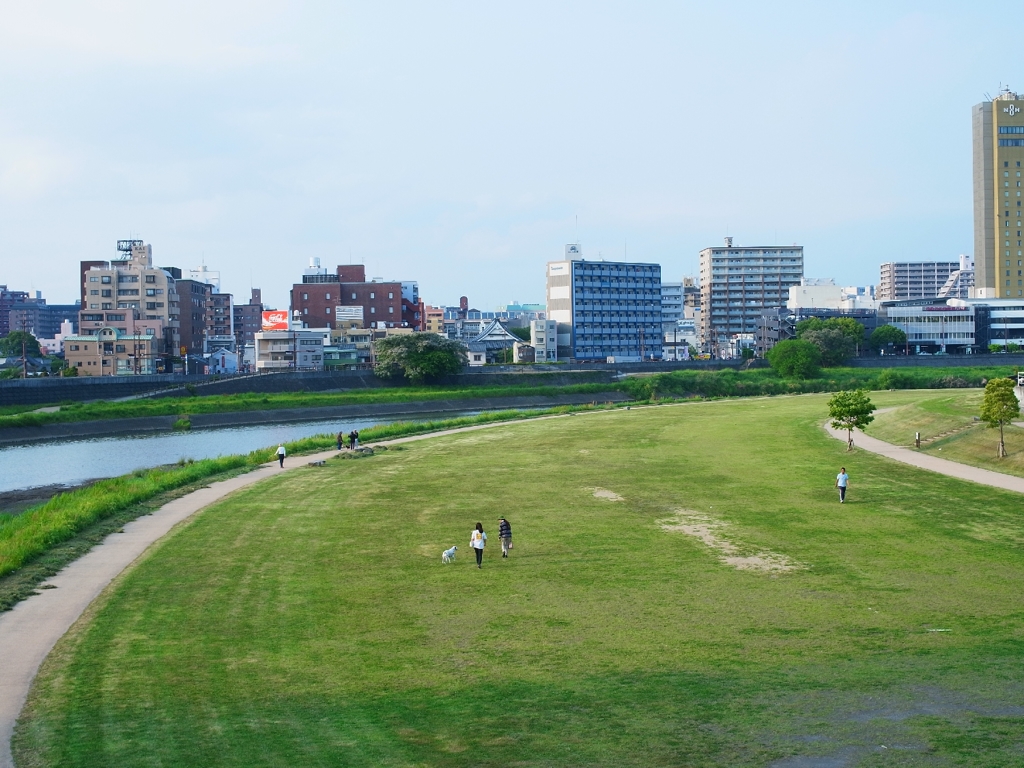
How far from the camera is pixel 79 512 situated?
36.9 m

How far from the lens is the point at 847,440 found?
6431 centimetres

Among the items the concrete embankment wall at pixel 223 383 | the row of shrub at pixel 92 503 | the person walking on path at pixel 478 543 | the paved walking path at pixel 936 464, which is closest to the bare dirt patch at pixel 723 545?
the person walking on path at pixel 478 543

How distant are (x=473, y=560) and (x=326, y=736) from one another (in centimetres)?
1359

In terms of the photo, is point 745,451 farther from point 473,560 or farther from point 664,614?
point 664,614

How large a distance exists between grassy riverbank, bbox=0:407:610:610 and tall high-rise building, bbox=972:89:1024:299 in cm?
16494

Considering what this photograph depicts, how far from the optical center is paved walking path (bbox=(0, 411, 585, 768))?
18344mm

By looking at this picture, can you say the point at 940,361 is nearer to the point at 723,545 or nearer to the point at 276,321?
the point at 276,321

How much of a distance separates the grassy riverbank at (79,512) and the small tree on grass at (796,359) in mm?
84755

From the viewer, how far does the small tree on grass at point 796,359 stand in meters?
136

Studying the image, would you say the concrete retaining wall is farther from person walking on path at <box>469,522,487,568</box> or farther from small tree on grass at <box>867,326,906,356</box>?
person walking on path at <box>469,522,487,568</box>

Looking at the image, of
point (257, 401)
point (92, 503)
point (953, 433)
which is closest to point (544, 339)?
point (257, 401)

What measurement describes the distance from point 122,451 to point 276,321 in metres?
88.2

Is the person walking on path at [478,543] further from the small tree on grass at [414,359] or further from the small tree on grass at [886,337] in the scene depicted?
the small tree on grass at [886,337]

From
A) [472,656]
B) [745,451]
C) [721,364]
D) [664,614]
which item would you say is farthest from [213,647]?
[721,364]
